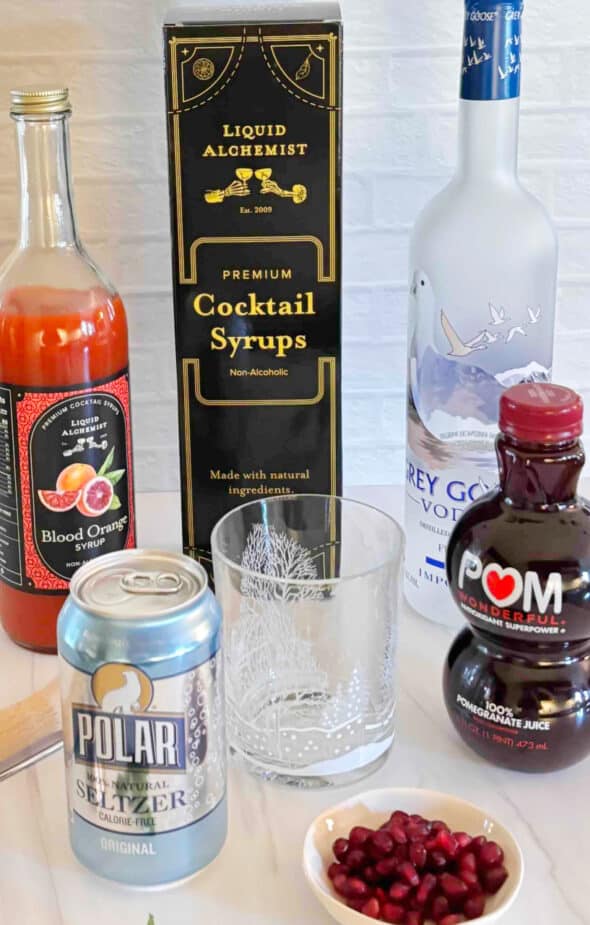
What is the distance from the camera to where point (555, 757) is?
0.73 meters

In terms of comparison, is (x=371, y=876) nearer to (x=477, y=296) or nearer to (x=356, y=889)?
(x=356, y=889)

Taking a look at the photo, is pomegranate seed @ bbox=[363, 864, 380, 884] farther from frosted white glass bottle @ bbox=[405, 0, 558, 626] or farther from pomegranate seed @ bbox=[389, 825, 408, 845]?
frosted white glass bottle @ bbox=[405, 0, 558, 626]

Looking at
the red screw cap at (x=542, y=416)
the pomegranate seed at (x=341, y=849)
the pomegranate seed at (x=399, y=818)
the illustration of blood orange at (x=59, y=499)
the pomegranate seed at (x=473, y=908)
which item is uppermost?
the red screw cap at (x=542, y=416)

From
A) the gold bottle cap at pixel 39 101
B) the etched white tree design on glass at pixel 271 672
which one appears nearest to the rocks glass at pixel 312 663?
the etched white tree design on glass at pixel 271 672

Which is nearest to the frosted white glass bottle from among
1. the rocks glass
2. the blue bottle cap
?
the blue bottle cap

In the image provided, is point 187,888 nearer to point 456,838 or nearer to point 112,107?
point 456,838

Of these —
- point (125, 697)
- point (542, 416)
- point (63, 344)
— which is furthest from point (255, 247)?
point (125, 697)

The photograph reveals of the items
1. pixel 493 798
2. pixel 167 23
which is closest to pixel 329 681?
pixel 493 798

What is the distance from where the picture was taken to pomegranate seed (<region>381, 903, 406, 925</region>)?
0.61 meters

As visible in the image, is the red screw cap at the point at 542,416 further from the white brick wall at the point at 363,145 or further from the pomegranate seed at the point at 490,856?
the white brick wall at the point at 363,145

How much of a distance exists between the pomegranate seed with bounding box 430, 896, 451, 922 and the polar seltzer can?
0.12 meters

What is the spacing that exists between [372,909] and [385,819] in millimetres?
81

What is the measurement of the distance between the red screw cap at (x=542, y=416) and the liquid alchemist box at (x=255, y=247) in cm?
21

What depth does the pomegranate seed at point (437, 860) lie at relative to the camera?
0.63 m
